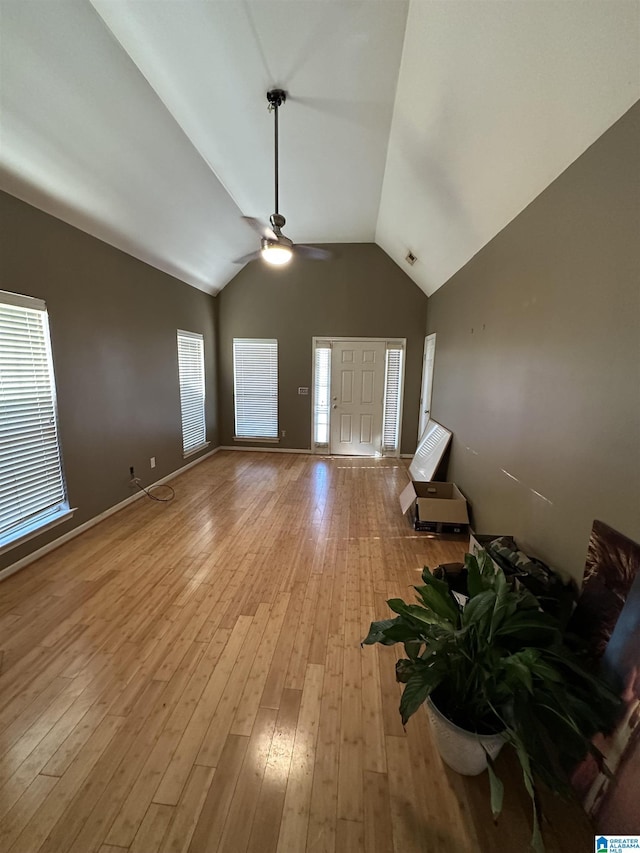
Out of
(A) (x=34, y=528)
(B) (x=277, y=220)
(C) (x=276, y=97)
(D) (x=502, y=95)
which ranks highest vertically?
(C) (x=276, y=97)

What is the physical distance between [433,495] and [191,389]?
3.72 metres

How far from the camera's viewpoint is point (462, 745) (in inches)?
47.5

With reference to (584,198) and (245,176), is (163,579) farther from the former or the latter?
(245,176)

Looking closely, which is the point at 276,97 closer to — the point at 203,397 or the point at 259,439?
the point at 203,397

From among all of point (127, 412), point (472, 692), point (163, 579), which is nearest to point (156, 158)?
point (127, 412)

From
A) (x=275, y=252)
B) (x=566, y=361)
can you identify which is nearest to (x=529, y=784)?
(x=566, y=361)

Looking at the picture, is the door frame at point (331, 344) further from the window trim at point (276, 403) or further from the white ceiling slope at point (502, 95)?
the white ceiling slope at point (502, 95)

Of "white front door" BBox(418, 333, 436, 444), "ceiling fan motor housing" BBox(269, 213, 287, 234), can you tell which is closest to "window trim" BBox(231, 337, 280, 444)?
"white front door" BBox(418, 333, 436, 444)

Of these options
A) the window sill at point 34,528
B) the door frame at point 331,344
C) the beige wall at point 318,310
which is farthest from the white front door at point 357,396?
the window sill at point 34,528

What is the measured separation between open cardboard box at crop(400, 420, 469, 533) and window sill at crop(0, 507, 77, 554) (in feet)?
10.2

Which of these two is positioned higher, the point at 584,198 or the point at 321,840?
the point at 584,198

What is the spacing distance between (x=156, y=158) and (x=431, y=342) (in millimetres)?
3818

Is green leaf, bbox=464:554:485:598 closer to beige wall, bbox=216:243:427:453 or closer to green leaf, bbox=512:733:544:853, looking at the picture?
green leaf, bbox=512:733:544:853

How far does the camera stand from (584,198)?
1581mm
